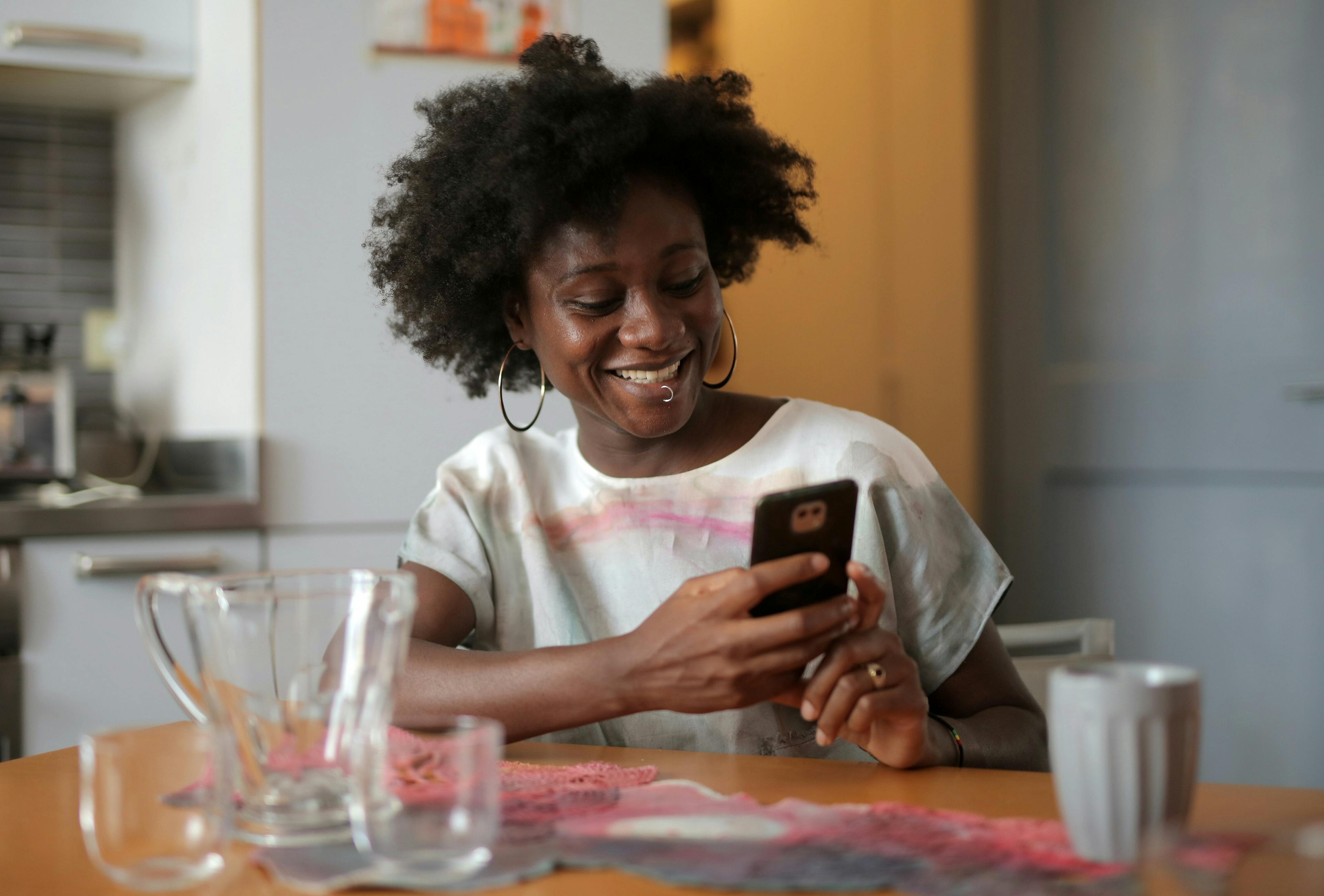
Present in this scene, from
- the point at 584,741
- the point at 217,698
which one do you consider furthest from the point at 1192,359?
the point at 217,698

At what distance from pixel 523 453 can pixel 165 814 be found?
0.83 meters

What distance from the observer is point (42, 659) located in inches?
80.4

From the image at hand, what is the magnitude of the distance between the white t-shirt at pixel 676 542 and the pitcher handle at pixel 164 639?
0.50m

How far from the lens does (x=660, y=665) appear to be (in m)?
1.01

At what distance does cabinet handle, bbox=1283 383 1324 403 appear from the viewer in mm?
2402

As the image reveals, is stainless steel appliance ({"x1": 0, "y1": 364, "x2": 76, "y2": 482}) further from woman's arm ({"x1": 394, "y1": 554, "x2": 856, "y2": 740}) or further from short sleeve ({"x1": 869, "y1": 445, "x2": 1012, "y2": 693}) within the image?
short sleeve ({"x1": 869, "y1": 445, "x2": 1012, "y2": 693})

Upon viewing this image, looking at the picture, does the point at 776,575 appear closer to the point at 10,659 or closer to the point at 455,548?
the point at 455,548

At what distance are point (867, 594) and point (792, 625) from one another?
0.24 feet

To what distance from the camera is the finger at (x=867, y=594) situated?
37.5 inches

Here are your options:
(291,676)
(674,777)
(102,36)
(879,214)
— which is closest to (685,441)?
(674,777)

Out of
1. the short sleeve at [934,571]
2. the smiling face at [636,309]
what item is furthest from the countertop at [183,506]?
the short sleeve at [934,571]

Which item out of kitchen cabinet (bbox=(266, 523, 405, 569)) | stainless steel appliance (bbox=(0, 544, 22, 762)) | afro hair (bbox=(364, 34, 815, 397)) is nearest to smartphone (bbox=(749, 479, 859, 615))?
afro hair (bbox=(364, 34, 815, 397))

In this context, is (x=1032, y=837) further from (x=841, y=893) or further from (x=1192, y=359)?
(x=1192, y=359)

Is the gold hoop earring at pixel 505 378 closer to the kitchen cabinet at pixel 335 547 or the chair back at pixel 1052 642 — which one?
the chair back at pixel 1052 642
